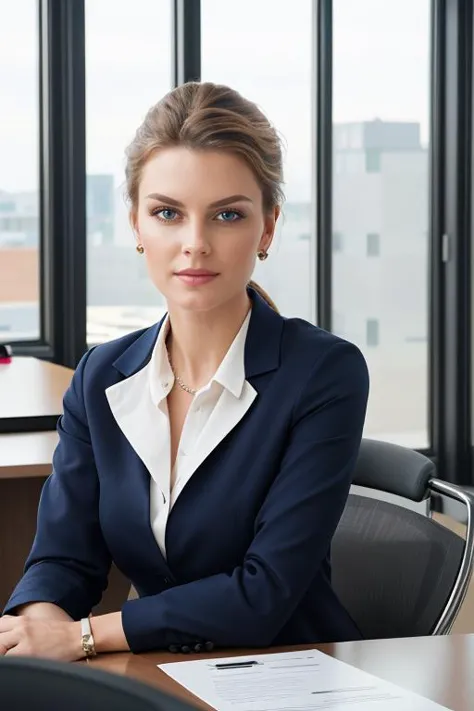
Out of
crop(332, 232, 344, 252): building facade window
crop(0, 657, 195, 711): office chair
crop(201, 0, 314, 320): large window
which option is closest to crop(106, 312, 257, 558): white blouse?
crop(0, 657, 195, 711): office chair

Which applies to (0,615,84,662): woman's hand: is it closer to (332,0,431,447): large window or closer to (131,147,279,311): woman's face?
(131,147,279,311): woman's face

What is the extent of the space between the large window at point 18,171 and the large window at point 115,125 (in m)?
0.22

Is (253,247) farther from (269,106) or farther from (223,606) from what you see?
(269,106)

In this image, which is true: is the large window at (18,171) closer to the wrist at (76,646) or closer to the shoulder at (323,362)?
Answer: the shoulder at (323,362)

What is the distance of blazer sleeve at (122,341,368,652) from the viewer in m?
1.33

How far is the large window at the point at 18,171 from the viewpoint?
4.35m

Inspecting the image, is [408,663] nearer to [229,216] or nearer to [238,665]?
[238,665]

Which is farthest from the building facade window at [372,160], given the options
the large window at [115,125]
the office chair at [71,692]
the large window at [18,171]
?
the office chair at [71,692]

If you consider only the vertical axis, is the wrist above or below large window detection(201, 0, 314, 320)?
below

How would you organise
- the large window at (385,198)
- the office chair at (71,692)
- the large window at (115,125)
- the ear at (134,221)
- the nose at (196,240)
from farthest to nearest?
the large window at (385,198) < the large window at (115,125) < the ear at (134,221) < the nose at (196,240) < the office chair at (71,692)

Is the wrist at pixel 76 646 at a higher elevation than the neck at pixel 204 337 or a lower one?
lower

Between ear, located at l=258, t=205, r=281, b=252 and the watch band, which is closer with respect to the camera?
the watch band

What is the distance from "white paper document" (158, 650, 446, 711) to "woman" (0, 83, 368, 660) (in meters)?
0.13

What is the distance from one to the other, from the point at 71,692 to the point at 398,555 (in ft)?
4.35
